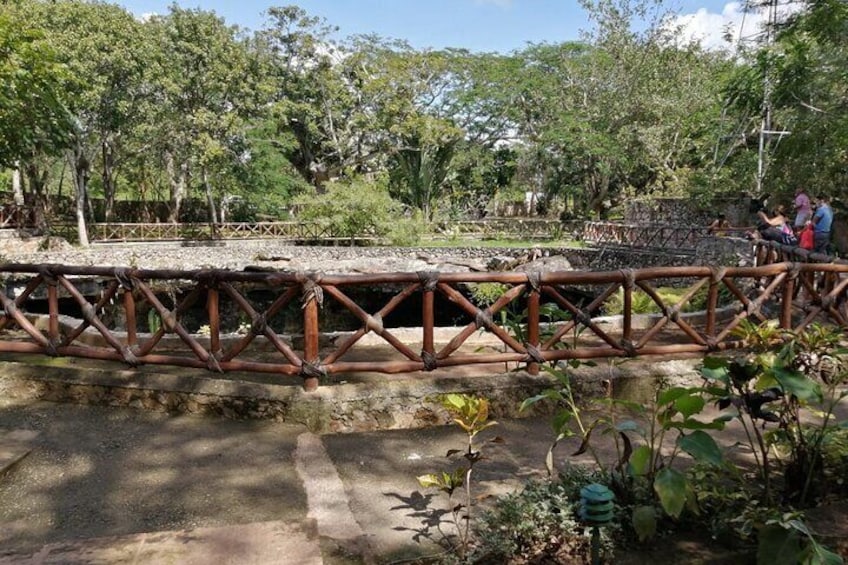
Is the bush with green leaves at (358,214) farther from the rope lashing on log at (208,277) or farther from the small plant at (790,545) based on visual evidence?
the small plant at (790,545)

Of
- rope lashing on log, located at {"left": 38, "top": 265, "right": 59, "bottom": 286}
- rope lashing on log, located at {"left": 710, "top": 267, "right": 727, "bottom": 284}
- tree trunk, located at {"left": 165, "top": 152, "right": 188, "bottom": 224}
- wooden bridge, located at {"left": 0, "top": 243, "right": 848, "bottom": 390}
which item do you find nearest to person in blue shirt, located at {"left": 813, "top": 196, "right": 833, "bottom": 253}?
wooden bridge, located at {"left": 0, "top": 243, "right": 848, "bottom": 390}

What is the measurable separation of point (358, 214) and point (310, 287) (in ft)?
69.9

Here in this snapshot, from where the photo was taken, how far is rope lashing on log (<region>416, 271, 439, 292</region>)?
158 inches

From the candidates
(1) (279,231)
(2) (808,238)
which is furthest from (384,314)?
(1) (279,231)

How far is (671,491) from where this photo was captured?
230 centimetres

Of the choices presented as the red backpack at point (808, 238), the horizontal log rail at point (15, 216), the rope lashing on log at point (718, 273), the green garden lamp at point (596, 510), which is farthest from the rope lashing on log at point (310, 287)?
the horizontal log rail at point (15, 216)

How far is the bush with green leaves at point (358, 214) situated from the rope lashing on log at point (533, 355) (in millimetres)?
20841

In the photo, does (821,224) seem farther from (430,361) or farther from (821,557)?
(821,557)

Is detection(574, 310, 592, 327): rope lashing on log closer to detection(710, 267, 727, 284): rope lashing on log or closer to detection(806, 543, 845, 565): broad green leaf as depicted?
detection(710, 267, 727, 284): rope lashing on log

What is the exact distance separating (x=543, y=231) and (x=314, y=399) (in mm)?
26519

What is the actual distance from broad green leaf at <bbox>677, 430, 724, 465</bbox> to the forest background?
1450 centimetres

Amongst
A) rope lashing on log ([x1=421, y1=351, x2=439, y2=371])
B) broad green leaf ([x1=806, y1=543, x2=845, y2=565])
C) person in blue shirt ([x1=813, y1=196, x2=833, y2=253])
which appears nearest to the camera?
broad green leaf ([x1=806, y1=543, x2=845, y2=565])

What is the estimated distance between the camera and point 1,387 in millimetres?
4398

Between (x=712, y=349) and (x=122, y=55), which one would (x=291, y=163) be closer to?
(x=122, y=55)
